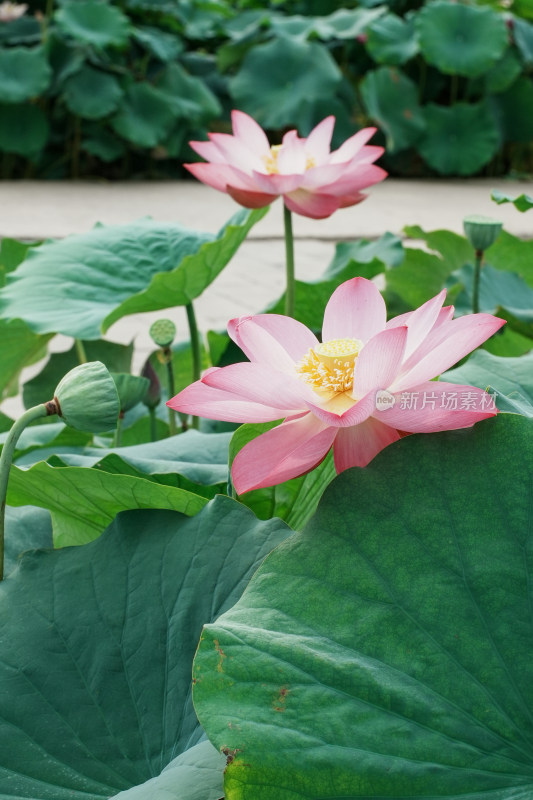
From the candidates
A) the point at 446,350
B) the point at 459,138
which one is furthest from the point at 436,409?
the point at 459,138

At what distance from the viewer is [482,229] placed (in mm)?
864

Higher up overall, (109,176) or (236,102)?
(236,102)

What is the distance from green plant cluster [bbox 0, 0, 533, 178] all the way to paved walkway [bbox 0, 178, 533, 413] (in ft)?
0.91

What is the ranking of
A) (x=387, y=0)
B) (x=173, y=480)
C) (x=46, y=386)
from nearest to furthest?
(x=173, y=480) → (x=46, y=386) → (x=387, y=0)

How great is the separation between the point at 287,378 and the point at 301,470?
1.7 inches

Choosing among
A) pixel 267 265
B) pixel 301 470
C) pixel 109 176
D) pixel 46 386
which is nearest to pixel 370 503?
pixel 301 470

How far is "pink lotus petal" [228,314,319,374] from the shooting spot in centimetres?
46

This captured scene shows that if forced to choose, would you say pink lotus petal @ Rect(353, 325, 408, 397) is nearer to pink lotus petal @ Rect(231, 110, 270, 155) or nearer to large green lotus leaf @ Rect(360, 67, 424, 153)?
pink lotus petal @ Rect(231, 110, 270, 155)

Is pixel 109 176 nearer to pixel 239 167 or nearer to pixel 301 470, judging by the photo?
pixel 239 167

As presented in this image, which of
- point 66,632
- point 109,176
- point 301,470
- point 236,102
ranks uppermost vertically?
point 301,470

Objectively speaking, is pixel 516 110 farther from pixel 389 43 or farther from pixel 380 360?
pixel 380 360

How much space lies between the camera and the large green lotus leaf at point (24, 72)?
473 centimetres

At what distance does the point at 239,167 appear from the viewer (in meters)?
0.85

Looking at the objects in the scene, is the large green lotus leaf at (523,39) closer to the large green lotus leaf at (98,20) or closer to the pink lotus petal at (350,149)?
the large green lotus leaf at (98,20)
